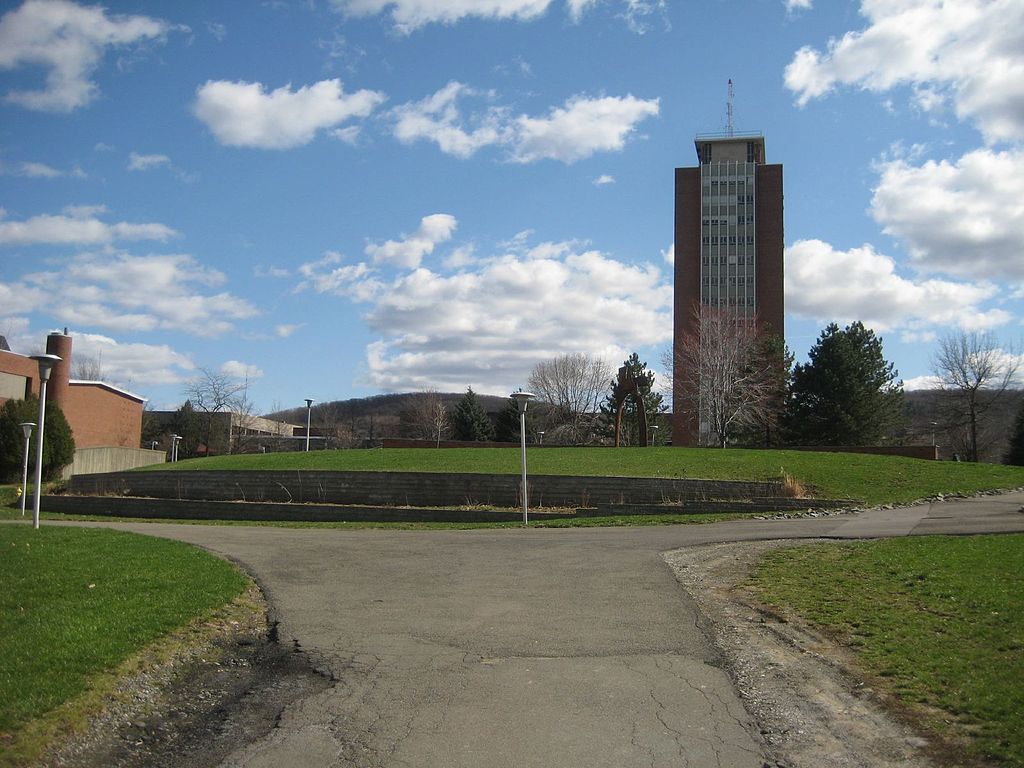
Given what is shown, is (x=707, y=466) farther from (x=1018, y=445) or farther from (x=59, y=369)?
(x=59, y=369)

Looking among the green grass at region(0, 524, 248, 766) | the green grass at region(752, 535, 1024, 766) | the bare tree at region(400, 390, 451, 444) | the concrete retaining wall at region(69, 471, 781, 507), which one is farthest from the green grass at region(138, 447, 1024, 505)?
the bare tree at region(400, 390, 451, 444)

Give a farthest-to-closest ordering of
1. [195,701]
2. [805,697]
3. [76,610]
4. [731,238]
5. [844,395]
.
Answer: [731,238], [844,395], [76,610], [195,701], [805,697]

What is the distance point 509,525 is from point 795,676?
1604cm

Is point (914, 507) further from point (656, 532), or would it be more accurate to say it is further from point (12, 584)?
point (12, 584)

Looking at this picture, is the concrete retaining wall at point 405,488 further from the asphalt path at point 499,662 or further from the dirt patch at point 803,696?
the dirt patch at point 803,696

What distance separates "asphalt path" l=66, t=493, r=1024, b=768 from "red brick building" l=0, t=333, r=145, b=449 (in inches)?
1540

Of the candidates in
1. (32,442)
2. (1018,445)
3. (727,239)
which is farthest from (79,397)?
(727,239)

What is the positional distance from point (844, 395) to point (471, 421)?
3323cm

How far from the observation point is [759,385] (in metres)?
52.8

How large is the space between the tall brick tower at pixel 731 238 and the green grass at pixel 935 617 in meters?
90.5

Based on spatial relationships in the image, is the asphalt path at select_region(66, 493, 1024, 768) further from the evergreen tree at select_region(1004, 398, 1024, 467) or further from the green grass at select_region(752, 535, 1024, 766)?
the evergreen tree at select_region(1004, 398, 1024, 467)

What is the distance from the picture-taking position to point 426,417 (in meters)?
95.8

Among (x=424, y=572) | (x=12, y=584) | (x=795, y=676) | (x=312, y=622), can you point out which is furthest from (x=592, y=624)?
(x=12, y=584)

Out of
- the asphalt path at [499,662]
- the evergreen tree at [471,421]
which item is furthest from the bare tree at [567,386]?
the asphalt path at [499,662]
